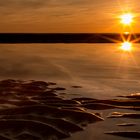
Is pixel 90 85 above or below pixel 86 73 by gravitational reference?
below

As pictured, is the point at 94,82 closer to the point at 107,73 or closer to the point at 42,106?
the point at 107,73

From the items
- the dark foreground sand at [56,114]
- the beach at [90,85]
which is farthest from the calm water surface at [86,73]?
the dark foreground sand at [56,114]

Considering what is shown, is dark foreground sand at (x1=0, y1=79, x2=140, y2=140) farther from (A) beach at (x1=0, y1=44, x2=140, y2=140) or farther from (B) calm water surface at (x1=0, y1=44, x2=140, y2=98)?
(B) calm water surface at (x1=0, y1=44, x2=140, y2=98)

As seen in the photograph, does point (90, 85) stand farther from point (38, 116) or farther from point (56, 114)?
point (38, 116)

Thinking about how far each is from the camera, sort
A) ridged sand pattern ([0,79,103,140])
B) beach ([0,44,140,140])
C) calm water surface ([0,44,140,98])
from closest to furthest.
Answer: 1. ridged sand pattern ([0,79,103,140])
2. beach ([0,44,140,140])
3. calm water surface ([0,44,140,98])

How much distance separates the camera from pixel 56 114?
30.6ft

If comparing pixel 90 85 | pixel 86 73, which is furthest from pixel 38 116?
pixel 86 73

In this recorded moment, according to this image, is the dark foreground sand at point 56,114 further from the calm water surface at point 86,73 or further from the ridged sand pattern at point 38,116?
the calm water surface at point 86,73

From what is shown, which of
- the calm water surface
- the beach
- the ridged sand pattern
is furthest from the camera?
the calm water surface

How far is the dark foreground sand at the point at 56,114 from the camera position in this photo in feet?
26.5

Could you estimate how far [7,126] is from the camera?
826 centimetres

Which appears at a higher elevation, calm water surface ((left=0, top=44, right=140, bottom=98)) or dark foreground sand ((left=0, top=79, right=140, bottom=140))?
calm water surface ((left=0, top=44, right=140, bottom=98))

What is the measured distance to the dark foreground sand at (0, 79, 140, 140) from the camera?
26.5 ft

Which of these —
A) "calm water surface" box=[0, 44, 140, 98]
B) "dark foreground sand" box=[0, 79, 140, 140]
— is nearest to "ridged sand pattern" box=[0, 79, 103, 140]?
"dark foreground sand" box=[0, 79, 140, 140]
